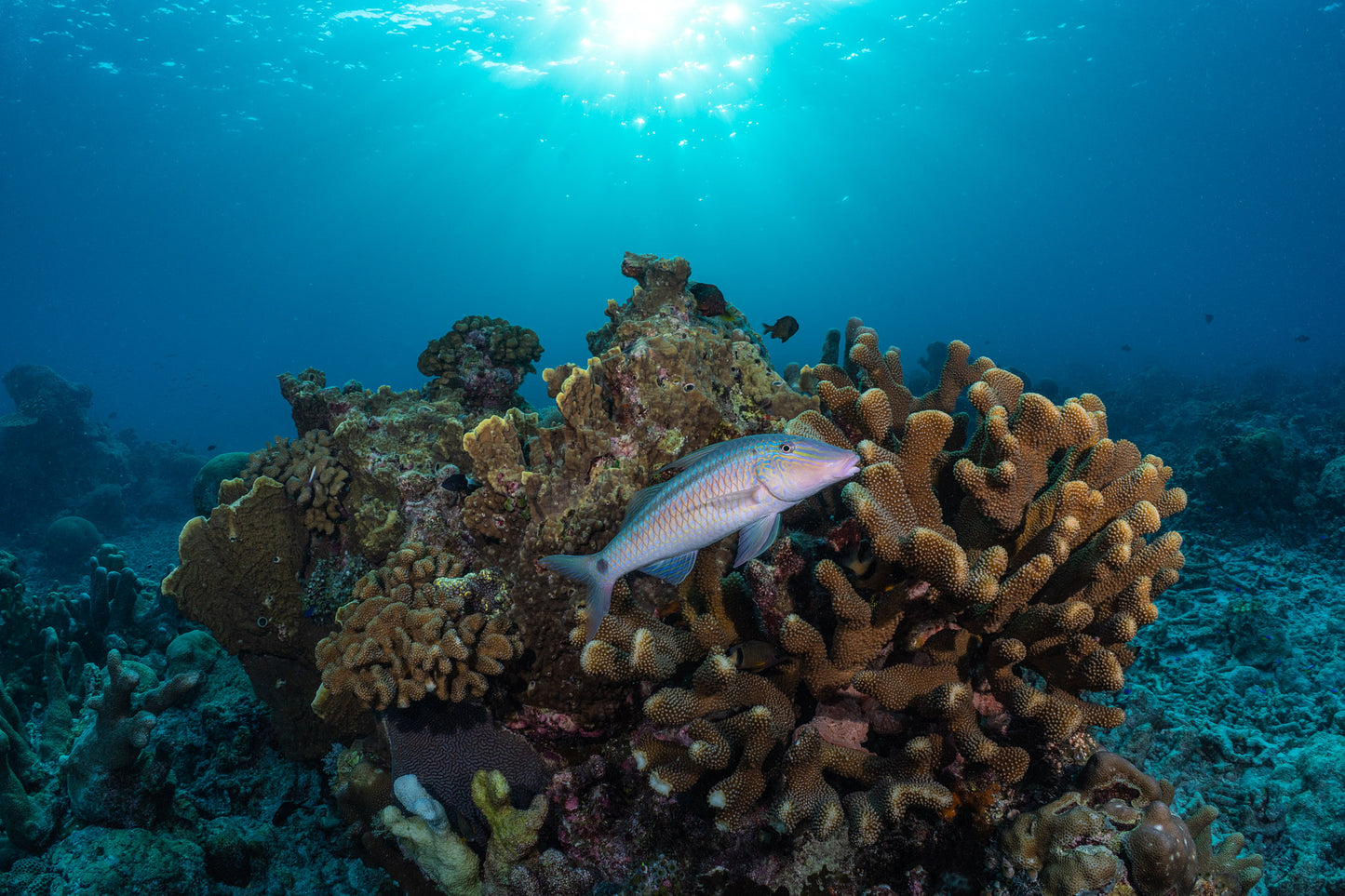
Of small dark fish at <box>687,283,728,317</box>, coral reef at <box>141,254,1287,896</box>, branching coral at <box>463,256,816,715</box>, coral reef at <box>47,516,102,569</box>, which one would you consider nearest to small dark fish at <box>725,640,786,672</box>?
coral reef at <box>141,254,1287,896</box>

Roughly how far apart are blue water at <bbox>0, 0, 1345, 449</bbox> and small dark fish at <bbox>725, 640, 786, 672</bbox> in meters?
46.7

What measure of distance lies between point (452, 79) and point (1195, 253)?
165 meters

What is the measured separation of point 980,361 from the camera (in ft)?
12.5

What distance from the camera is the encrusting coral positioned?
1.79 meters

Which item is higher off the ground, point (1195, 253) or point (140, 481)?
point (1195, 253)

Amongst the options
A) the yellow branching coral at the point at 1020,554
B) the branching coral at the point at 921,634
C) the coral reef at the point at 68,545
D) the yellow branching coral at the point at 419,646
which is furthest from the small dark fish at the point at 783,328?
the coral reef at the point at 68,545

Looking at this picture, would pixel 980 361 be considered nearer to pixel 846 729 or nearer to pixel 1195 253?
pixel 846 729

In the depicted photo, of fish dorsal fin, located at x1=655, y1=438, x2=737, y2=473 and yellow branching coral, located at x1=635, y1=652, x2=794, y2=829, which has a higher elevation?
fish dorsal fin, located at x1=655, y1=438, x2=737, y2=473

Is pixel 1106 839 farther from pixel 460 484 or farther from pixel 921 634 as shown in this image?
pixel 460 484

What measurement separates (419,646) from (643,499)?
1.72 m

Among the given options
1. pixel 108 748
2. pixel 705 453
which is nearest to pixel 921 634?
pixel 705 453

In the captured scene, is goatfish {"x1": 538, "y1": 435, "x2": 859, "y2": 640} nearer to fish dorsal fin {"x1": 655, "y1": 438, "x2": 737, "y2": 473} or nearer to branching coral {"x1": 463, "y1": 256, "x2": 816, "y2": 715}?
fish dorsal fin {"x1": 655, "y1": 438, "x2": 737, "y2": 473}

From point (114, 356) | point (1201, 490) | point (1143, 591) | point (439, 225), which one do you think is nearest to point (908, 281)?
point (439, 225)

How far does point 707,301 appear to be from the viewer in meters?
5.14
